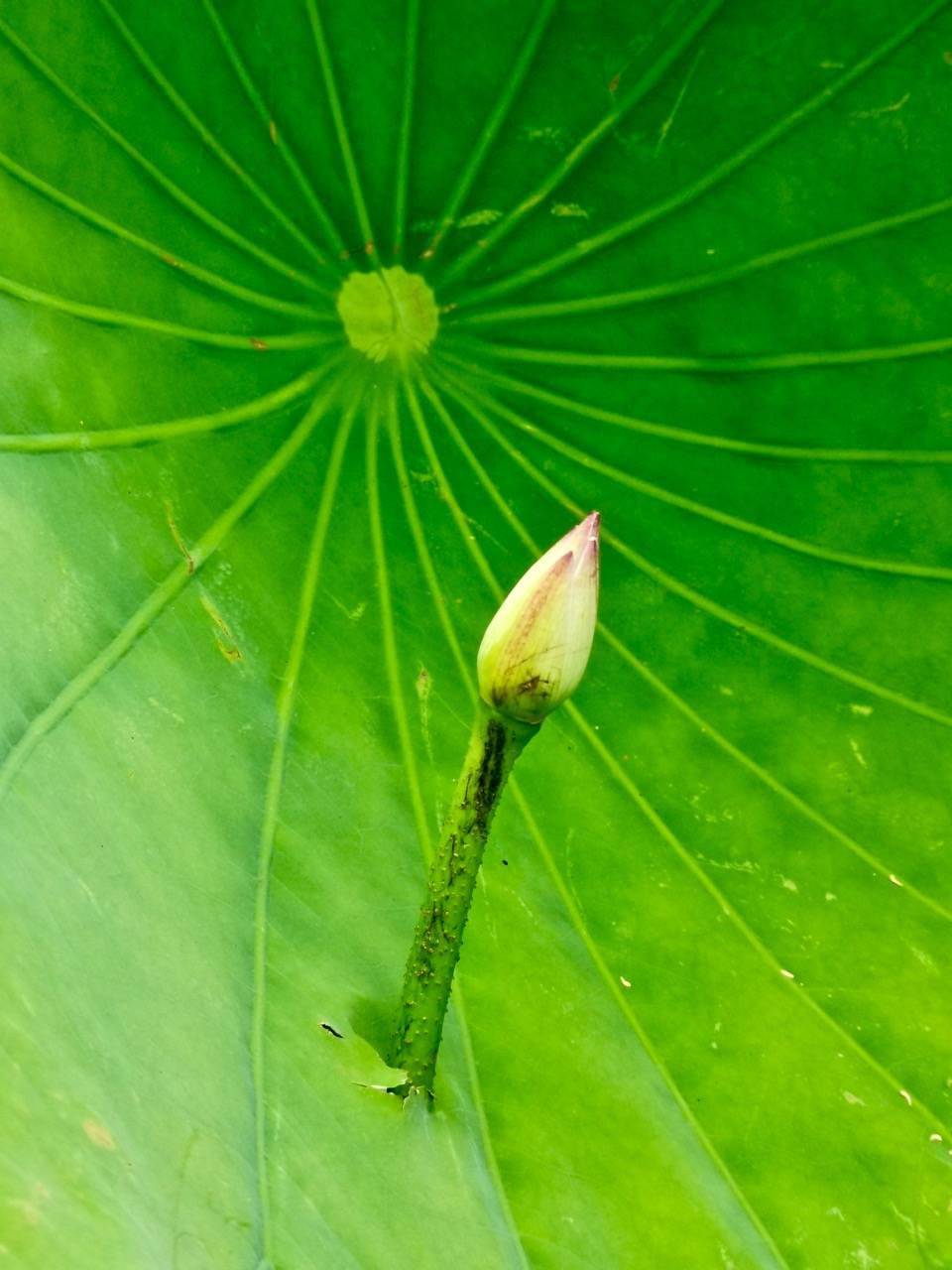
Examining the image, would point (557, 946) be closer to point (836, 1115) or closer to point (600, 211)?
point (836, 1115)

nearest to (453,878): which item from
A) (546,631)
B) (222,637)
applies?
(546,631)

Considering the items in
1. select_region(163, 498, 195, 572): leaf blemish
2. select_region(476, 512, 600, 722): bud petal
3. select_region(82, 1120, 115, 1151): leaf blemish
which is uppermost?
select_region(163, 498, 195, 572): leaf blemish

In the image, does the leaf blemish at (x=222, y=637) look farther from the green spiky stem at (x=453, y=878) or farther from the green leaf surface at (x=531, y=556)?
the green spiky stem at (x=453, y=878)

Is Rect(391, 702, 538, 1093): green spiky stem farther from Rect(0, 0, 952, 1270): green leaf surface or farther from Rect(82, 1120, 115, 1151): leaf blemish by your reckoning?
Rect(82, 1120, 115, 1151): leaf blemish

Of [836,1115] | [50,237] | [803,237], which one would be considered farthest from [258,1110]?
[803,237]

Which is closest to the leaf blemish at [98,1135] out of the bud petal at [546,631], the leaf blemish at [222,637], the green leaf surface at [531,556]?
the green leaf surface at [531,556]

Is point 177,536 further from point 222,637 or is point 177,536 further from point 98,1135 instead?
point 98,1135

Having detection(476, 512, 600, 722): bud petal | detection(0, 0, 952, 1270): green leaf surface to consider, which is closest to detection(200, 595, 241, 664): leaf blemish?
detection(0, 0, 952, 1270): green leaf surface
